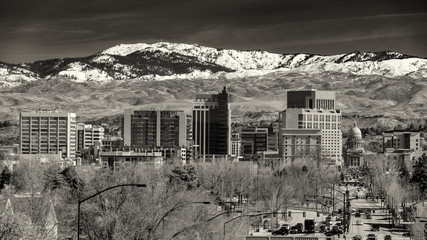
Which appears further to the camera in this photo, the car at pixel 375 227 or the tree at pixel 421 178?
the tree at pixel 421 178

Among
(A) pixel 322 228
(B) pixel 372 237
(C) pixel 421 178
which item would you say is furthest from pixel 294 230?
(C) pixel 421 178

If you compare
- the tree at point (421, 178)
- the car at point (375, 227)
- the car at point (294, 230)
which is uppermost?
the tree at point (421, 178)

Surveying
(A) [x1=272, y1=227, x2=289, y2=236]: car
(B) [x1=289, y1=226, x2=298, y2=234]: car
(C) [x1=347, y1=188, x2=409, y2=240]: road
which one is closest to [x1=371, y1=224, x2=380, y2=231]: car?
(C) [x1=347, y1=188, x2=409, y2=240]: road

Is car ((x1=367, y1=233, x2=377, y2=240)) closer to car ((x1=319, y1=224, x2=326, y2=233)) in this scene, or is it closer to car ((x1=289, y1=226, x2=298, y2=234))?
car ((x1=289, y1=226, x2=298, y2=234))

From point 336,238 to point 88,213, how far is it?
28.8 metres

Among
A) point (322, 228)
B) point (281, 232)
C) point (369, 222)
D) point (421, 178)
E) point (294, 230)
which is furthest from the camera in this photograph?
point (421, 178)

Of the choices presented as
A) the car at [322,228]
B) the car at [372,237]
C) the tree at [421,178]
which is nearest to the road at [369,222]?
the car at [372,237]

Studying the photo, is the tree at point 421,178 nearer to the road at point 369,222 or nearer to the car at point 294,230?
the road at point 369,222

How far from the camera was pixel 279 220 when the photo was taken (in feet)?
353

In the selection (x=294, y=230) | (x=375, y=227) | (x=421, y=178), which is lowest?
(x=375, y=227)

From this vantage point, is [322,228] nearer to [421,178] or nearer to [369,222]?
[369,222]

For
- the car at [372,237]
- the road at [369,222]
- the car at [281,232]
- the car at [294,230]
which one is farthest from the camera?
the road at [369,222]

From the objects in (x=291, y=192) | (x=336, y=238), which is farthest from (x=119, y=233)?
(x=291, y=192)

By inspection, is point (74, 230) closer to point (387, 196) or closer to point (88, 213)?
point (88, 213)
